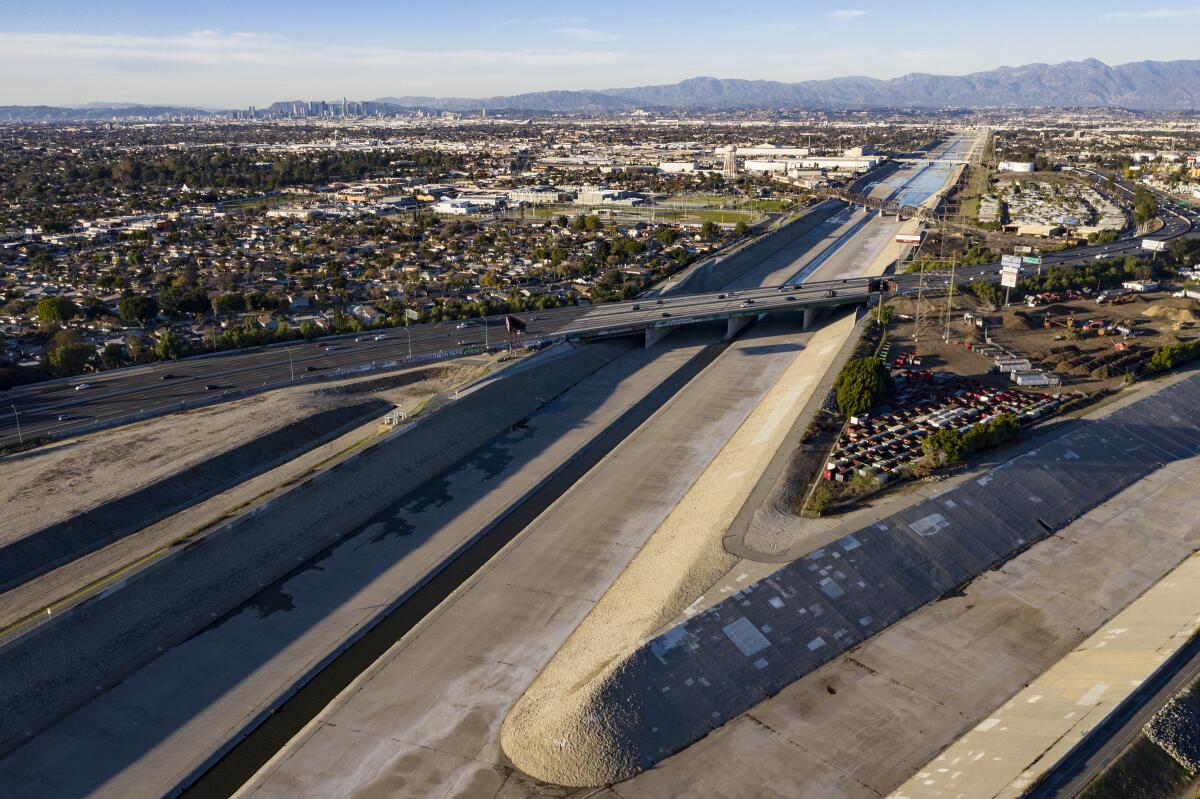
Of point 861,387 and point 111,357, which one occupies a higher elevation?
point 111,357

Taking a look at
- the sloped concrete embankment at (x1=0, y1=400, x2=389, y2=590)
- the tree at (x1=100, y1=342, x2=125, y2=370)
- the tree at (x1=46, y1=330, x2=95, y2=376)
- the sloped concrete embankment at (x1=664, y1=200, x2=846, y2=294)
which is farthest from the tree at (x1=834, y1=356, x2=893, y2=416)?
the tree at (x1=46, y1=330, x2=95, y2=376)

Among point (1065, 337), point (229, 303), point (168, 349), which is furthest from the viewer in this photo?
point (229, 303)

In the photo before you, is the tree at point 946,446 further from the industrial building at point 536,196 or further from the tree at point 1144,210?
the industrial building at point 536,196

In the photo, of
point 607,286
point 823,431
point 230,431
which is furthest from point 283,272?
point 823,431

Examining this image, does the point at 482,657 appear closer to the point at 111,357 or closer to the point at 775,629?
the point at 775,629

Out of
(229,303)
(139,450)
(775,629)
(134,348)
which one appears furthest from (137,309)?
(775,629)
